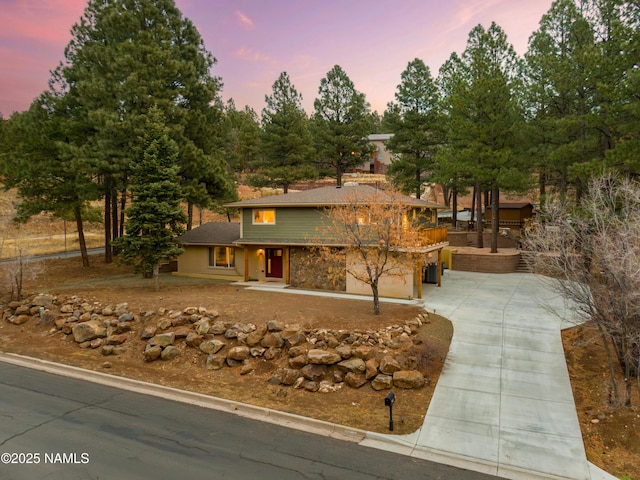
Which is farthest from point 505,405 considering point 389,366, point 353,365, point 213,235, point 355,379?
point 213,235

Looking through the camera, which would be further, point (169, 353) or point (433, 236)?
point (433, 236)

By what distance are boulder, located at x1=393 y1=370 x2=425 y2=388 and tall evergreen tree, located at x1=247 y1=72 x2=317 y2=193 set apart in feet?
89.7

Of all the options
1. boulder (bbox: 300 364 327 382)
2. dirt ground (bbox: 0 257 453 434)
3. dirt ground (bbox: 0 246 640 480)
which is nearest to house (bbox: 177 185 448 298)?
dirt ground (bbox: 0 257 453 434)

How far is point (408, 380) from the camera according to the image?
10328 mm

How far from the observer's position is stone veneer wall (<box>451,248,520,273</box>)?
87.2ft

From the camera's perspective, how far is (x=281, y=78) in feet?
118

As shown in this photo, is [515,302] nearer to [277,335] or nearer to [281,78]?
[277,335]

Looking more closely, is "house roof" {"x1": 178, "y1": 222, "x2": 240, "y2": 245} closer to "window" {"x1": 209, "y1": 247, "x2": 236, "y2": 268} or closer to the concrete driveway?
"window" {"x1": 209, "y1": 247, "x2": 236, "y2": 268}

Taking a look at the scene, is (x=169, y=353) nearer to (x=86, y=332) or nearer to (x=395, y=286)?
(x=86, y=332)

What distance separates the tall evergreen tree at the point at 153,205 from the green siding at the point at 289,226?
3.89m

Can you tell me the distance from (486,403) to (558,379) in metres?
2.90

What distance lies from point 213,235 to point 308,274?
8266mm

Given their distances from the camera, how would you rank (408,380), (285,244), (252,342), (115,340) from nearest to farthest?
(408,380)
(252,342)
(115,340)
(285,244)

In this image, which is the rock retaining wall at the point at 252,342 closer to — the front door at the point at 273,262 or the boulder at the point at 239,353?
the boulder at the point at 239,353
